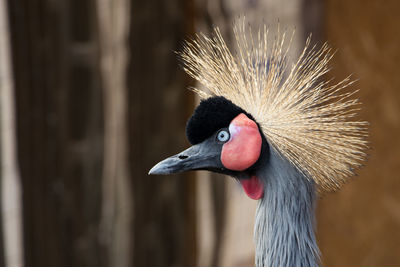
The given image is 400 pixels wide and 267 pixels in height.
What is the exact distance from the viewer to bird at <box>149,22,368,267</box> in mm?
1059

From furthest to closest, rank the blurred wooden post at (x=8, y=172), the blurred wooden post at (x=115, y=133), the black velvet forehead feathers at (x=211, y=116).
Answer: the blurred wooden post at (x=115, y=133), the blurred wooden post at (x=8, y=172), the black velvet forehead feathers at (x=211, y=116)

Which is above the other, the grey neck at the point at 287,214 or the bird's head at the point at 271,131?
the bird's head at the point at 271,131

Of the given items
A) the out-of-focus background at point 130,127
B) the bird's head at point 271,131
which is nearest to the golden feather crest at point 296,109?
the bird's head at point 271,131

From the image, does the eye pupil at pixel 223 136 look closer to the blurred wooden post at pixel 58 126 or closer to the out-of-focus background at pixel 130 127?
the out-of-focus background at pixel 130 127

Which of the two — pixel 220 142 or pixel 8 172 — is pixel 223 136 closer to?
pixel 220 142

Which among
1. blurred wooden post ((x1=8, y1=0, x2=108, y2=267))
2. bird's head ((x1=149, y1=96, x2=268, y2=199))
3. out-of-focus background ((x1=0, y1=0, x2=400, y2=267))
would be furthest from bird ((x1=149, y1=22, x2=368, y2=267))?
blurred wooden post ((x1=8, y1=0, x2=108, y2=267))

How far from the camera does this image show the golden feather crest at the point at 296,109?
1.07 meters

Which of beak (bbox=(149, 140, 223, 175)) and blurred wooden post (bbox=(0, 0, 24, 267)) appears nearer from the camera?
beak (bbox=(149, 140, 223, 175))

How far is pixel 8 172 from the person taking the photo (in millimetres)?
1411

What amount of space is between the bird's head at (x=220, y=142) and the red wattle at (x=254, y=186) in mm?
22

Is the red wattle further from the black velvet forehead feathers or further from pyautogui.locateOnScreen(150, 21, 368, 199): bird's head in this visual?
the black velvet forehead feathers

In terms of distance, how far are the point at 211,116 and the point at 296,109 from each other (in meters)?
0.15

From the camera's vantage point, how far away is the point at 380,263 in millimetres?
2139

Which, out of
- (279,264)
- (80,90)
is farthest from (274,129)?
(80,90)
